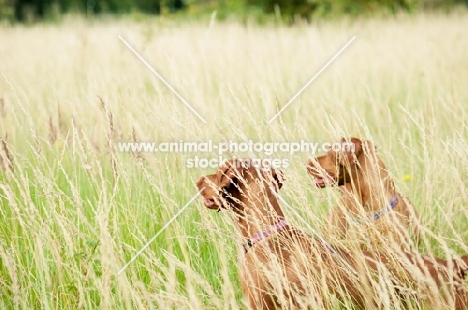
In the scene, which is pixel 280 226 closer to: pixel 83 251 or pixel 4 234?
pixel 83 251

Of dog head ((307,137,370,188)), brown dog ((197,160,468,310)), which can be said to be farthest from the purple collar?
dog head ((307,137,370,188))

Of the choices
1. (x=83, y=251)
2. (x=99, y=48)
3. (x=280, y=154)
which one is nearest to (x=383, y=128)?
(x=280, y=154)

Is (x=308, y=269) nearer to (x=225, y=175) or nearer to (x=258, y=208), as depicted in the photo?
(x=258, y=208)

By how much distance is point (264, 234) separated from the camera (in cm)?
239

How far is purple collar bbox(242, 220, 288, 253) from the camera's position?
7.62ft

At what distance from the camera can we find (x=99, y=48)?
7.53 metres

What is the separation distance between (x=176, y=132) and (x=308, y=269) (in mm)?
1272

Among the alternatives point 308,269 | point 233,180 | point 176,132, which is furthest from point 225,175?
Result: point 176,132

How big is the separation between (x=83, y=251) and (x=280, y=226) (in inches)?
38.5

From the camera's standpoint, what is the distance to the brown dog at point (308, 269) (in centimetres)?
209

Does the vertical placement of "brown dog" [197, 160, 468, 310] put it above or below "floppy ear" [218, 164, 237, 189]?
below

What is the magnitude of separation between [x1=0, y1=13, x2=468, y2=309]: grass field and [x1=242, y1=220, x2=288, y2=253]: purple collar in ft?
0.40

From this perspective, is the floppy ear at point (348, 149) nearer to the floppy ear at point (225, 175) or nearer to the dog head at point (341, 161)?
the dog head at point (341, 161)

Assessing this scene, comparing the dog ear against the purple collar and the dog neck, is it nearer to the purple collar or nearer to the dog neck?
the dog neck
